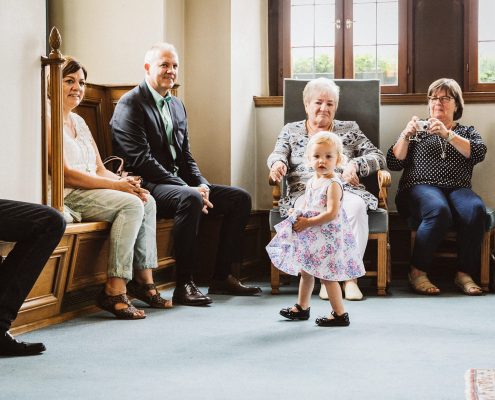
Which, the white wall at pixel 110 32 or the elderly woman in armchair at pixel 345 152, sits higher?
the white wall at pixel 110 32

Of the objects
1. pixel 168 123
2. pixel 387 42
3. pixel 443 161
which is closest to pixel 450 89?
pixel 443 161

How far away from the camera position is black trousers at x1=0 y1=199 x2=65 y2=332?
2.74 metres

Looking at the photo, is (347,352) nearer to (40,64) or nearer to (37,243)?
(37,243)

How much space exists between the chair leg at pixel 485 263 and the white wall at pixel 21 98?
2449 millimetres

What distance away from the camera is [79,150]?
149 inches

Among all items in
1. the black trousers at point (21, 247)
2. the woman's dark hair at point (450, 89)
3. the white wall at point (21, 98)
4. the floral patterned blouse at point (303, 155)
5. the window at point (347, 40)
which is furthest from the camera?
the window at point (347, 40)

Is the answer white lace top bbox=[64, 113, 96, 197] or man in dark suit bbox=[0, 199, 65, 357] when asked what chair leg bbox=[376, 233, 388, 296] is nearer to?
white lace top bbox=[64, 113, 96, 197]

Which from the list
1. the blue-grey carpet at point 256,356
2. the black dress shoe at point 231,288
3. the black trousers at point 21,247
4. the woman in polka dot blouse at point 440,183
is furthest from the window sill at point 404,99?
the black trousers at point 21,247

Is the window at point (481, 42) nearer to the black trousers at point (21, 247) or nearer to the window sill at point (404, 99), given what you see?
the window sill at point (404, 99)

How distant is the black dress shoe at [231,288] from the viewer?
14.1 feet

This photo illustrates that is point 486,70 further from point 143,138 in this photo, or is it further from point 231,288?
point 143,138

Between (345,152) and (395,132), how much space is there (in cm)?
72

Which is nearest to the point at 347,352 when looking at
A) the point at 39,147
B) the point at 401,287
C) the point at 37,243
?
the point at 37,243

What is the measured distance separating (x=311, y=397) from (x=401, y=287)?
8.30 feet
